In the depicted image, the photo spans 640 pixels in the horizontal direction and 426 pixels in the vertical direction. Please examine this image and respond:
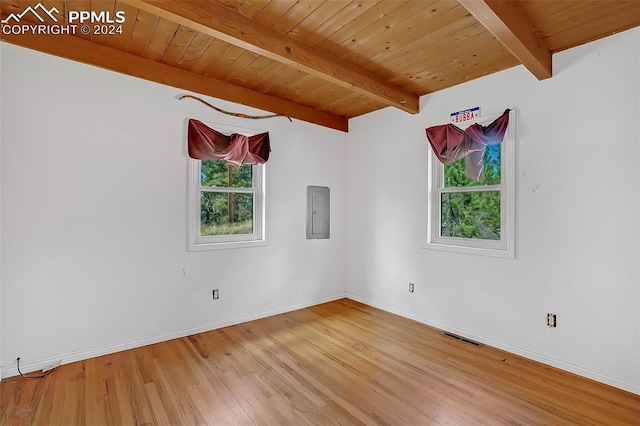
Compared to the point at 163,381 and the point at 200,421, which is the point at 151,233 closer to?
the point at 163,381

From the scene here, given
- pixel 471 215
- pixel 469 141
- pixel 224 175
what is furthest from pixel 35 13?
pixel 471 215

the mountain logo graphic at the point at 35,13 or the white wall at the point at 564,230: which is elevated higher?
the mountain logo graphic at the point at 35,13

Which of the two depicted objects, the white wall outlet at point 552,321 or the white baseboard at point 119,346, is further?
the white wall outlet at point 552,321

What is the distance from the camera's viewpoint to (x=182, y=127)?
309 centimetres

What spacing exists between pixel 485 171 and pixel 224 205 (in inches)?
110

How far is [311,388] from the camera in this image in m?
2.24

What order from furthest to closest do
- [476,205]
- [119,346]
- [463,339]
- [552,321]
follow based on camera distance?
[476,205]
[463,339]
[119,346]
[552,321]

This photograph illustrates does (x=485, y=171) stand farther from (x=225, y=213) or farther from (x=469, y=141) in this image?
(x=225, y=213)

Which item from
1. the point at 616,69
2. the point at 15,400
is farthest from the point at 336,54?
the point at 15,400

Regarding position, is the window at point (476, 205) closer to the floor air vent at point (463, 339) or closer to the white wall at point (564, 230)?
the white wall at point (564, 230)

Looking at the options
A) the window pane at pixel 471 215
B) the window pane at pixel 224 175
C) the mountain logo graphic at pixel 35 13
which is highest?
the mountain logo graphic at pixel 35 13

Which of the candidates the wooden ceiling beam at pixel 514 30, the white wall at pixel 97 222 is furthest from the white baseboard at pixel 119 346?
the wooden ceiling beam at pixel 514 30

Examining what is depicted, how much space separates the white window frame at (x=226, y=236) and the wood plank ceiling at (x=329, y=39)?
2.56ft

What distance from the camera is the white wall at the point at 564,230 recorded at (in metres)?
2.26
